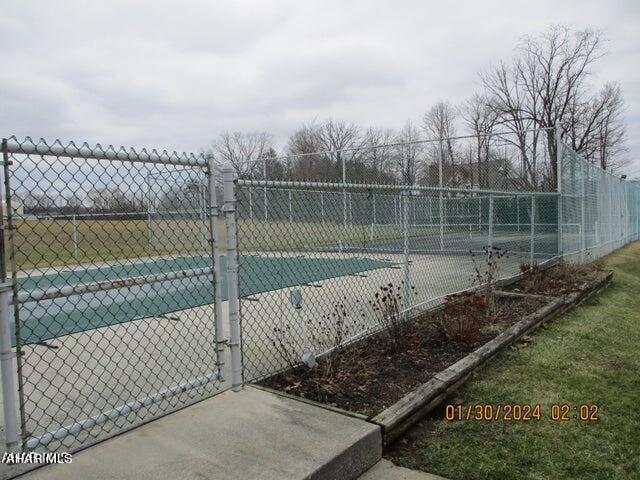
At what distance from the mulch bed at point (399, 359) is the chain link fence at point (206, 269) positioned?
21cm

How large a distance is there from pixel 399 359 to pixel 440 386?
684 millimetres

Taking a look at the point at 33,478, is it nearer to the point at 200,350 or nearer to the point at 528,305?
the point at 200,350

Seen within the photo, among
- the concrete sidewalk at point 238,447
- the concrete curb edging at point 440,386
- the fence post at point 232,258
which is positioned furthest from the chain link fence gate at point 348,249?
the concrete curb edging at point 440,386

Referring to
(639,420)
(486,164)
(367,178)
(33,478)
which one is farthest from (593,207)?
(33,478)

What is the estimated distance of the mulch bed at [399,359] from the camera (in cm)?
361

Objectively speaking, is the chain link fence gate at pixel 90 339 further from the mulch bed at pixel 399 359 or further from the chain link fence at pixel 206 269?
the mulch bed at pixel 399 359

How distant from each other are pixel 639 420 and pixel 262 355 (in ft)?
10.5

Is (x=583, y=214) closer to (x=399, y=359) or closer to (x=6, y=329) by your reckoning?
(x=399, y=359)

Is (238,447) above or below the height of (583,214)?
below

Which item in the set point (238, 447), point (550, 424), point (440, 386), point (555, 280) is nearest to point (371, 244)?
point (440, 386)

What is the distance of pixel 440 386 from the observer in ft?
12.4

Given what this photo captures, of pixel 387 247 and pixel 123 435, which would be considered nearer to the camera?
pixel 123 435

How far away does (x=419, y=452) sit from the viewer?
3150mm

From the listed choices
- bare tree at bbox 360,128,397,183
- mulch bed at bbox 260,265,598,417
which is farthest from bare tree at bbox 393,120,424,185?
mulch bed at bbox 260,265,598,417
